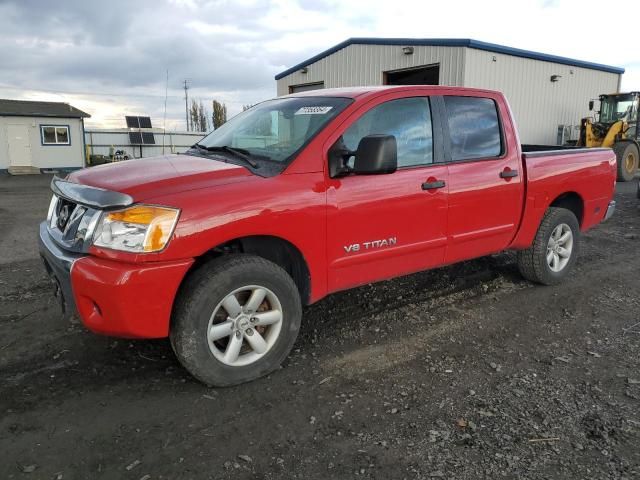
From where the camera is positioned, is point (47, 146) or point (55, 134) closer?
point (47, 146)

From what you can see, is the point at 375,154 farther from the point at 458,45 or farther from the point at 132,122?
the point at 132,122

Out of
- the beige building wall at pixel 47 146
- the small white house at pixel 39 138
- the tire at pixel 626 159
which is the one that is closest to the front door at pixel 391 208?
the tire at pixel 626 159

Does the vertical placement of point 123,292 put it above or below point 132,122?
below

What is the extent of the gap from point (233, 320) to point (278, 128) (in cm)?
160

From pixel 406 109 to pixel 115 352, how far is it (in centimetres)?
285

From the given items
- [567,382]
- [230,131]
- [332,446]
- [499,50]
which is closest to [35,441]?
[332,446]

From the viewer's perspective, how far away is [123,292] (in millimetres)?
2713

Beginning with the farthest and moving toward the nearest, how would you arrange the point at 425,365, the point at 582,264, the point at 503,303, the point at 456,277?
the point at 582,264 < the point at 456,277 < the point at 503,303 < the point at 425,365

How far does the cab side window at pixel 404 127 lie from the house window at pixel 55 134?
25.9 metres

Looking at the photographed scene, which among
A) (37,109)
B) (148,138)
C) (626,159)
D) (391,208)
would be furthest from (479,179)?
(148,138)

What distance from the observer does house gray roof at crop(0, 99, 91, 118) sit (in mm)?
24166

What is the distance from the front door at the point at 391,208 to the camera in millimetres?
3484

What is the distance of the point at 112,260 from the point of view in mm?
2766

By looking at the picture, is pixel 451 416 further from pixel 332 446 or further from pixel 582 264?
pixel 582 264
